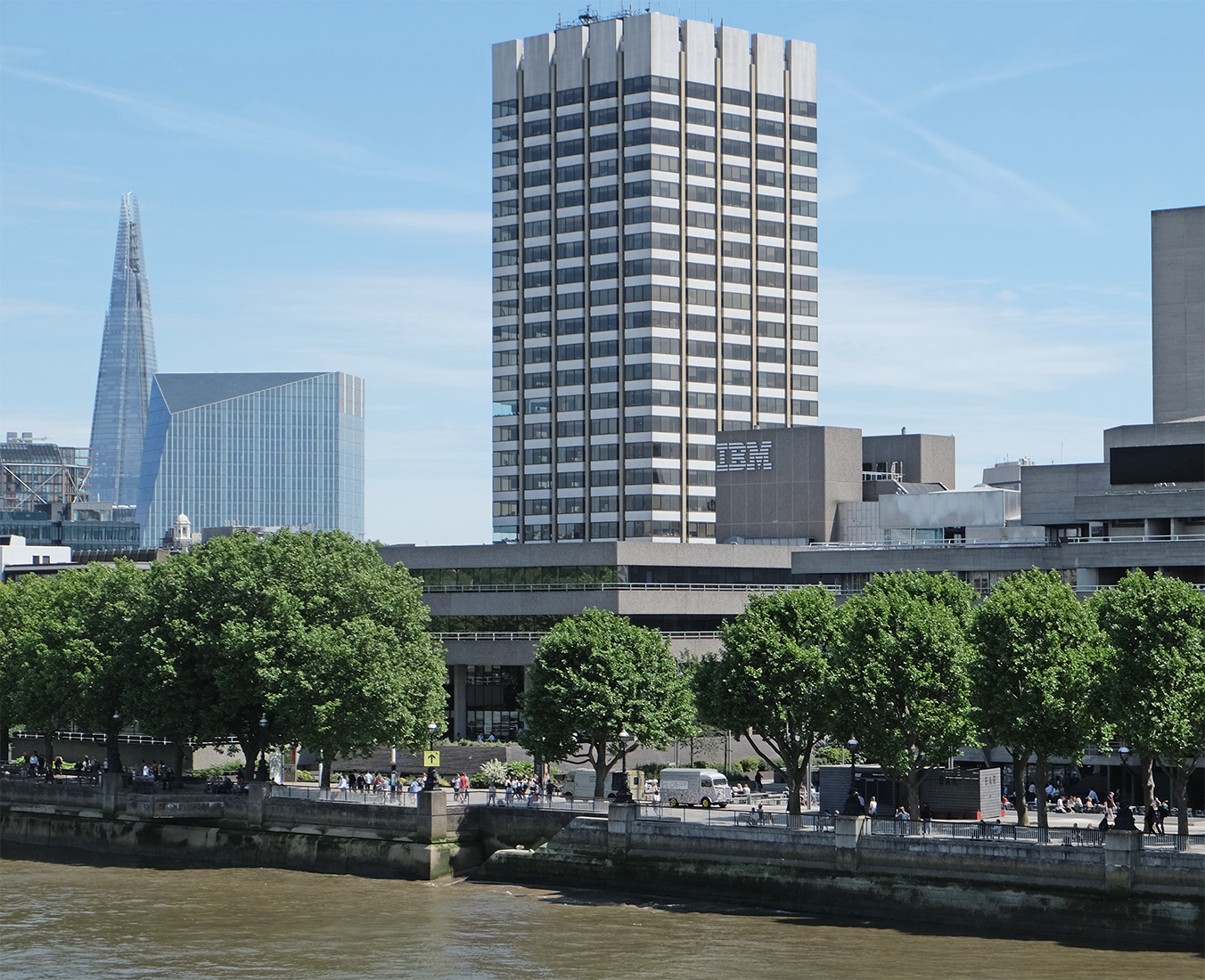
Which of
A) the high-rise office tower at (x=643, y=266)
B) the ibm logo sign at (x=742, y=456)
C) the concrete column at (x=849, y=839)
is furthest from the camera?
the high-rise office tower at (x=643, y=266)

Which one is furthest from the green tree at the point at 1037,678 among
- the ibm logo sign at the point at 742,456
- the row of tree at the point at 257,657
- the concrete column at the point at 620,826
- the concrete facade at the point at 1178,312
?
the ibm logo sign at the point at 742,456

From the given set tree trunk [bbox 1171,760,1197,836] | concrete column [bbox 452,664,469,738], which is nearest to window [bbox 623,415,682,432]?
concrete column [bbox 452,664,469,738]

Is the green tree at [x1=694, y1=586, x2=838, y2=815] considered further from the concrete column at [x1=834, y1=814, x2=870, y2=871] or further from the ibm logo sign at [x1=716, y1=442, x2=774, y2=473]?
the ibm logo sign at [x1=716, y1=442, x2=774, y2=473]

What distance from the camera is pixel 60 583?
4611 inches

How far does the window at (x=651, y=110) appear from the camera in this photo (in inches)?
6821

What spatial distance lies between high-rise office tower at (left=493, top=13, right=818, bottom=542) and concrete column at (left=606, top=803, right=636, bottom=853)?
315ft

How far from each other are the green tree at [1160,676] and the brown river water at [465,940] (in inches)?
362

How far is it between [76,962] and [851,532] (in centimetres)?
9704

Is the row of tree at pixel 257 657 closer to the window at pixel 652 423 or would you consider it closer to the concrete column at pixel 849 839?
the concrete column at pixel 849 839

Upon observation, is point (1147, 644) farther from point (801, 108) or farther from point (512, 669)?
point (801, 108)

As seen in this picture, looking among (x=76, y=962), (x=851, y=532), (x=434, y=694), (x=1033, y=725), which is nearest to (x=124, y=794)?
(x=434, y=694)

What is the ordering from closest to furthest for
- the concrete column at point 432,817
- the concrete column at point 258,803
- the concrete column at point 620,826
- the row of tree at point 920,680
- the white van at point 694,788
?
the row of tree at point 920,680, the concrete column at point 620,826, the concrete column at point 432,817, the white van at point 694,788, the concrete column at point 258,803

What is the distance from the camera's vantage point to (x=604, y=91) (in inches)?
6924

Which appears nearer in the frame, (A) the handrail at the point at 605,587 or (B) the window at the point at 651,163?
(A) the handrail at the point at 605,587
